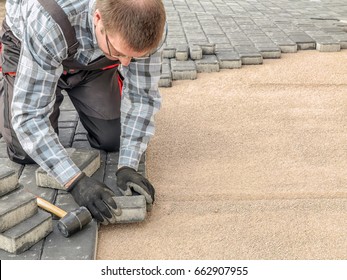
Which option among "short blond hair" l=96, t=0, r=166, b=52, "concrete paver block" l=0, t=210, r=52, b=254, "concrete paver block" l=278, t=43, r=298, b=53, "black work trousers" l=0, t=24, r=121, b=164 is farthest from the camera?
"concrete paver block" l=278, t=43, r=298, b=53

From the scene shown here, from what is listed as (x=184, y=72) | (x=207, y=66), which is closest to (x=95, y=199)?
(x=184, y=72)

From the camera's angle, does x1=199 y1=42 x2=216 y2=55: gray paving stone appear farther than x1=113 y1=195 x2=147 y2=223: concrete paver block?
Yes

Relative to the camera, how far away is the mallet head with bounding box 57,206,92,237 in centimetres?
322

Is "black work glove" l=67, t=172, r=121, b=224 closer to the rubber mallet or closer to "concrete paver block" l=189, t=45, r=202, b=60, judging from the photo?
the rubber mallet

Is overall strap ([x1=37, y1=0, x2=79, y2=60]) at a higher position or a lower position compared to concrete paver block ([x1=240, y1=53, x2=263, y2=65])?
higher

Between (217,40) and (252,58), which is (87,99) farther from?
(217,40)

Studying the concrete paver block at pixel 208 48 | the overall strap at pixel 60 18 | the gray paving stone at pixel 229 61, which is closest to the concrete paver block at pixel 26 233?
the overall strap at pixel 60 18

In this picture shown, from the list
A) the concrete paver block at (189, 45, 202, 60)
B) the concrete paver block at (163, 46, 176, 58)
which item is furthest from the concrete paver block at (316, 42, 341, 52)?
the concrete paver block at (163, 46, 176, 58)

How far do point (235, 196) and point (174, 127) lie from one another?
4.16 feet

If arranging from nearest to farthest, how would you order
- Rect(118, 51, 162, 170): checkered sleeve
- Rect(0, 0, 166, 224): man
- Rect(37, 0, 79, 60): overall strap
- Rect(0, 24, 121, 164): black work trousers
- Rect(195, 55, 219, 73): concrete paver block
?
Rect(0, 0, 166, 224): man, Rect(37, 0, 79, 60): overall strap, Rect(118, 51, 162, 170): checkered sleeve, Rect(0, 24, 121, 164): black work trousers, Rect(195, 55, 219, 73): concrete paver block

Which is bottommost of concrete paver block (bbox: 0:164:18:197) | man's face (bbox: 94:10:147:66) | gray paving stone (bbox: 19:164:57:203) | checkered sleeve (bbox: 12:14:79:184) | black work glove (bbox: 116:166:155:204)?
gray paving stone (bbox: 19:164:57:203)

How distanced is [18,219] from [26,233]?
0.11 meters

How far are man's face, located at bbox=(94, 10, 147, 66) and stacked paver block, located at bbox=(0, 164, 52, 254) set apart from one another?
37.0 inches

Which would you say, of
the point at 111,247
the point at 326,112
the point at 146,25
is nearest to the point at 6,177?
the point at 111,247
